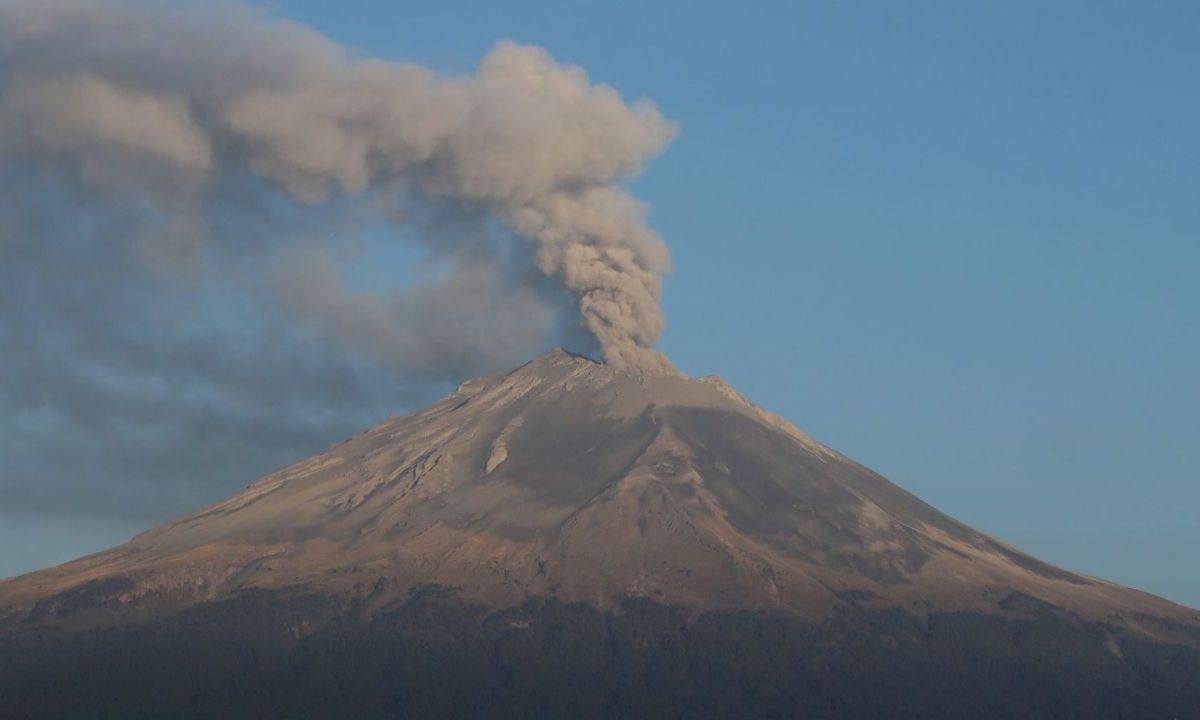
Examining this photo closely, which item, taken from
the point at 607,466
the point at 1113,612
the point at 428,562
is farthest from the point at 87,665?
the point at 1113,612

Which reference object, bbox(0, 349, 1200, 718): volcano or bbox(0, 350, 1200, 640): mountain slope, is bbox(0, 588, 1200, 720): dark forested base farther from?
bbox(0, 350, 1200, 640): mountain slope

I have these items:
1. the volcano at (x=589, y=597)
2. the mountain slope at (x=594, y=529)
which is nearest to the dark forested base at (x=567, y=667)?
the volcano at (x=589, y=597)

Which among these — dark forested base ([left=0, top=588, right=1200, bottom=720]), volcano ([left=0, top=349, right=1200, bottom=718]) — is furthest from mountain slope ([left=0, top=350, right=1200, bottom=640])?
dark forested base ([left=0, top=588, right=1200, bottom=720])

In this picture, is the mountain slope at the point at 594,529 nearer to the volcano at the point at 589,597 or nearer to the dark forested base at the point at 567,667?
the volcano at the point at 589,597

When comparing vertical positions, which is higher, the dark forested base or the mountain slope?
the mountain slope

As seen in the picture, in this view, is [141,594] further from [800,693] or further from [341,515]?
[800,693]

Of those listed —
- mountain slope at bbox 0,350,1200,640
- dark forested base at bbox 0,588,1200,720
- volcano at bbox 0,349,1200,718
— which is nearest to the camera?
dark forested base at bbox 0,588,1200,720

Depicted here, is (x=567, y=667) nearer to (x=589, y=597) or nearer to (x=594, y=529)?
(x=589, y=597)
